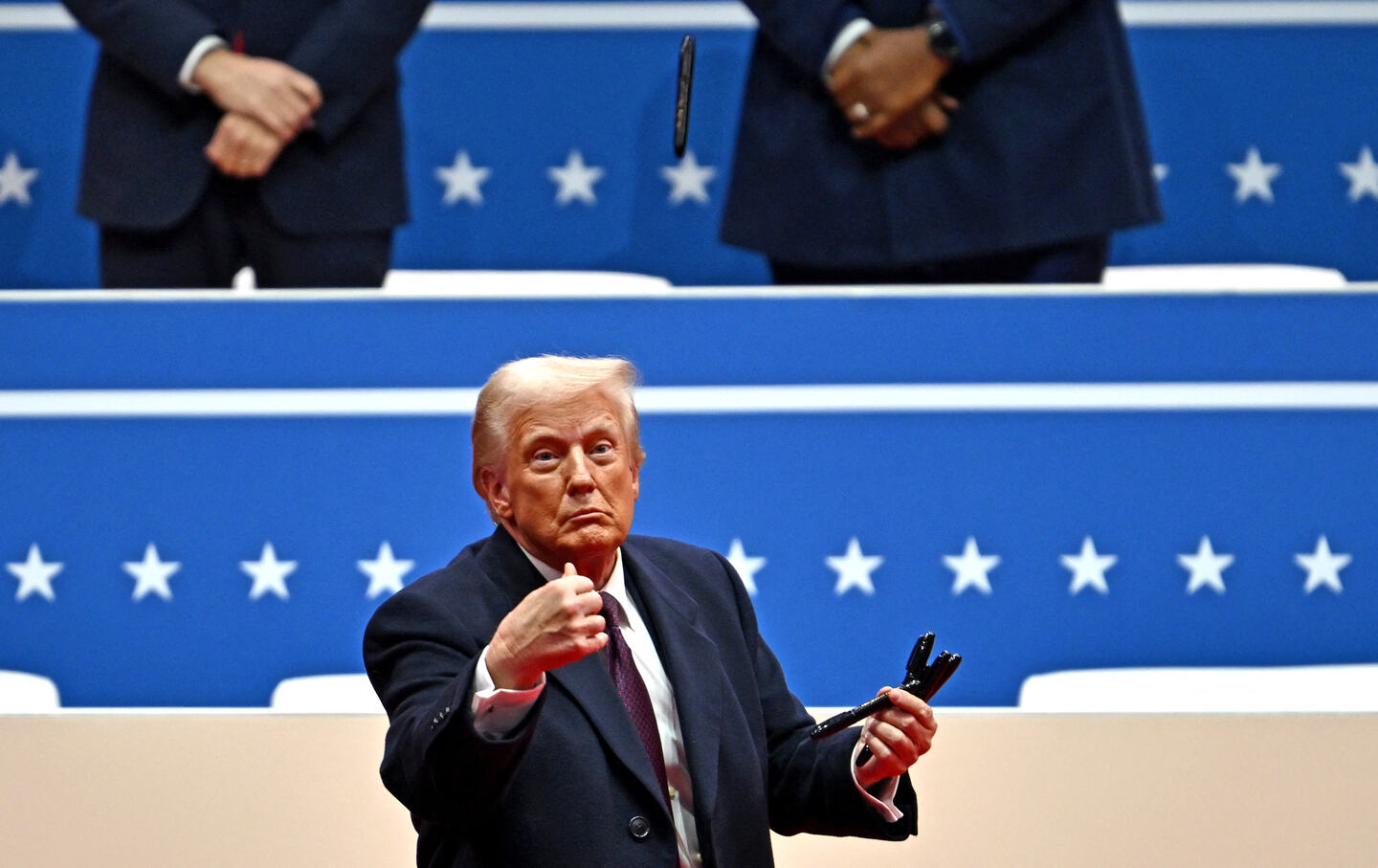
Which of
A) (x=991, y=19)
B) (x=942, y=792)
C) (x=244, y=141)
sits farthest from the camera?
(x=244, y=141)

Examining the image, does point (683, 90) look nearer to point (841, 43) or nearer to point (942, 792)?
point (841, 43)

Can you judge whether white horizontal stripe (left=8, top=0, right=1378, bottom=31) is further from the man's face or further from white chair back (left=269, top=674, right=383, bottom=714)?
the man's face

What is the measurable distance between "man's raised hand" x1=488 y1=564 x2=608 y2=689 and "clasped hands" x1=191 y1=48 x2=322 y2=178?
1557 millimetres

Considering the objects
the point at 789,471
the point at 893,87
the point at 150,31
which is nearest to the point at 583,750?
the point at 789,471

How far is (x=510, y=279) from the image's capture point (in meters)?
3.30

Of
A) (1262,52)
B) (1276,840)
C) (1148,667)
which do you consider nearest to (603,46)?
(1262,52)

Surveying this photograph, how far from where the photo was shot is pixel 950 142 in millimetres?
2463

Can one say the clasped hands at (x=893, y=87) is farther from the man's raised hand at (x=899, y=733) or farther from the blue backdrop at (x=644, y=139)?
the man's raised hand at (x=899, y=733)

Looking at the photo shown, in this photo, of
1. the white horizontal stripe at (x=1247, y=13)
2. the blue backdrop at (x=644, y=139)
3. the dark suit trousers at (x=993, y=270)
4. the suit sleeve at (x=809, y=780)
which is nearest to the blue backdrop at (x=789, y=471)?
the dark suit trousers at (x=993, y=270)

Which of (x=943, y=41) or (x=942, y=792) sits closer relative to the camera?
(x=942, y=792)

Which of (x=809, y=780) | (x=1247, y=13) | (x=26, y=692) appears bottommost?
(x=26, y=692)

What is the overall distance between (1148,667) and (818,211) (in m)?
0.76

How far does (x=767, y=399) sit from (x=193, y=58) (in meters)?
0.95

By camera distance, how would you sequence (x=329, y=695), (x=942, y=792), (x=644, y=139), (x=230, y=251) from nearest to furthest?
1. (x=942, y=792)
2. (x=329, y=695)
3. (x=230, y=251)
4. (x=644, y=139)
